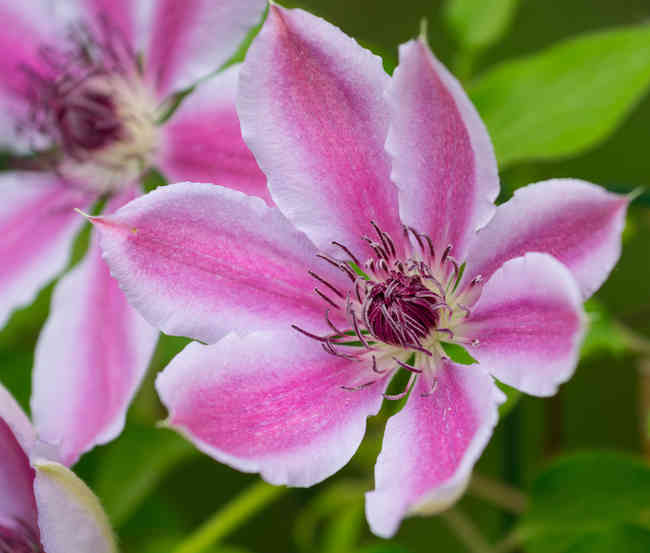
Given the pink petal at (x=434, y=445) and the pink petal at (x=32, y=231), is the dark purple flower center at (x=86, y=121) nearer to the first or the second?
the pink petal at (x=32, y=231)

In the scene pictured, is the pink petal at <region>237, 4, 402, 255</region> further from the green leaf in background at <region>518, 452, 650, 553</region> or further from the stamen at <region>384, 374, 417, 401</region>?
the green leaf in background at <region>518, 452, 650, 553</region>

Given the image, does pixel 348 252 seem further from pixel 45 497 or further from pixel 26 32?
pixel 26 32

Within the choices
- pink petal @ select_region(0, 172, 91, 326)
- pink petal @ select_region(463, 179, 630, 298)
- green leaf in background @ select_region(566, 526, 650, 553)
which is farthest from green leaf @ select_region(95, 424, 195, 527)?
pink petal @ select_region(463, 179, 630, 298)

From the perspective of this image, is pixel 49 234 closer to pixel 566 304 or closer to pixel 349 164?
pixel 349 164

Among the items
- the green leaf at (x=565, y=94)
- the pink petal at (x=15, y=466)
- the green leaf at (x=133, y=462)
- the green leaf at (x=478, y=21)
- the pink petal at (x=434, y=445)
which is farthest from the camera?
the green leaf at (x=133, y=462)

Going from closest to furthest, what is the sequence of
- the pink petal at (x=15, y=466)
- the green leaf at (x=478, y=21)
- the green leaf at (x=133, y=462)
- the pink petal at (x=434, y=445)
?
the pink petal at (x=434, y=445)
the pink petal at (x=15, y=466)
the green leaf at (x=478, y=21)
the green leaf at (x=133, y=462)

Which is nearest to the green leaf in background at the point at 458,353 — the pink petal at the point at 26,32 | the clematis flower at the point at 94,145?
the clematis flower at the point at 94,145

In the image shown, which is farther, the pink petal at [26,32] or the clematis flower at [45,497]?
the pink petal at [26,32]
